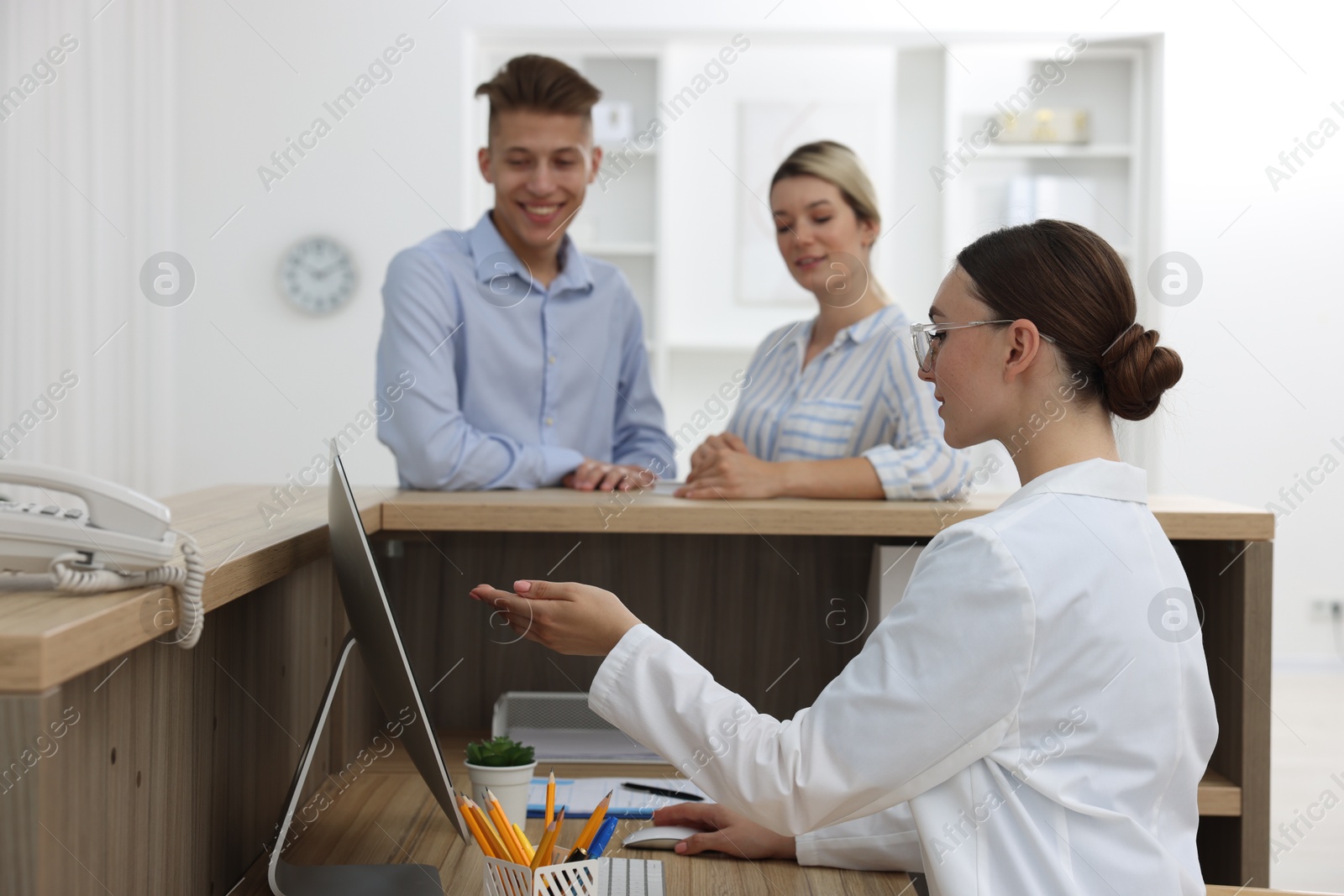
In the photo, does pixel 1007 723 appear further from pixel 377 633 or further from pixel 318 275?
pixel 318 275

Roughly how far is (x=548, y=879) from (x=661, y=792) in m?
0.50

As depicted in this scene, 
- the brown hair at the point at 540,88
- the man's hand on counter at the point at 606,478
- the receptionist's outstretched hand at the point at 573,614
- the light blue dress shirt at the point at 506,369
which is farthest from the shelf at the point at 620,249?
the receptionist's outstretched hand at the point at 573,614

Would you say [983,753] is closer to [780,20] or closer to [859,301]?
[859,301]

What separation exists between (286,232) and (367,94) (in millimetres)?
657

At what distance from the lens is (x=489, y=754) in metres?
1.35

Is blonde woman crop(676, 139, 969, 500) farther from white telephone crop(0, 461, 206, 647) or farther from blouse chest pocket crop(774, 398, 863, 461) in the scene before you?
white telephone crop(0, 461, 206, 647)

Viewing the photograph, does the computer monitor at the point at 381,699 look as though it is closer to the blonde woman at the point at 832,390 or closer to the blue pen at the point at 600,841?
the blue pen at the point at 600,841

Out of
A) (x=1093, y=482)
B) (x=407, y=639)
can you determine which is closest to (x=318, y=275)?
(x=407, y=639)

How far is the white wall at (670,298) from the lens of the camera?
179 inches

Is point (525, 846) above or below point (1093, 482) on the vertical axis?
below

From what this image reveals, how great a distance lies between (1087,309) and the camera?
1075 mm

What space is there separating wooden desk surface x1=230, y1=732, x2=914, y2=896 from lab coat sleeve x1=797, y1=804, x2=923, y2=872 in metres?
0.01

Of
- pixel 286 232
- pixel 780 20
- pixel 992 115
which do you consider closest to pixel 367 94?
pixel 286 232

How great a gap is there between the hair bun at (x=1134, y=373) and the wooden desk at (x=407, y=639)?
43 cm
